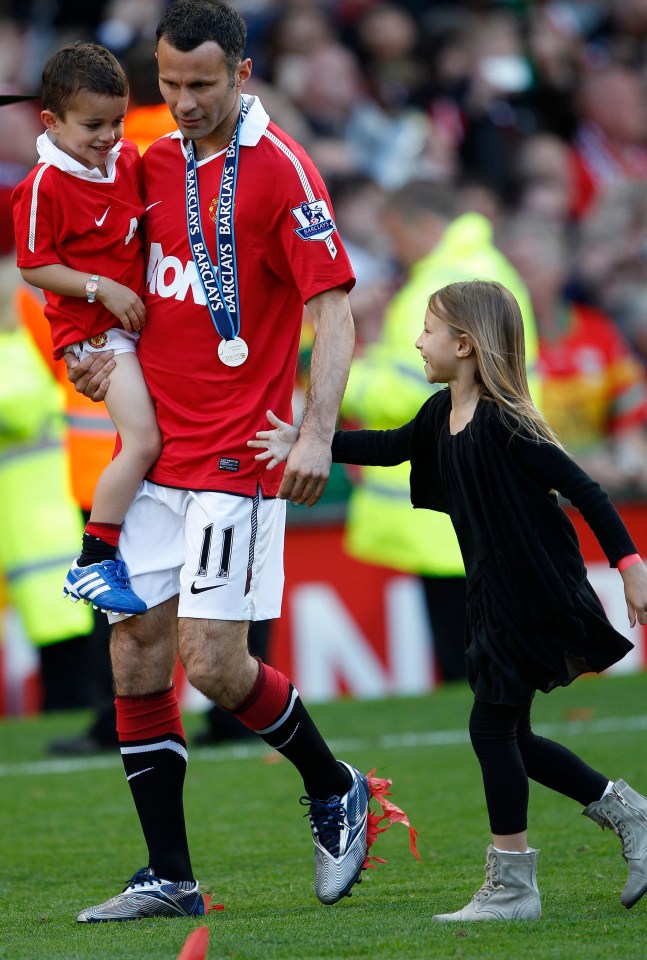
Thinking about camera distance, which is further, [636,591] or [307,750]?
[307,750]

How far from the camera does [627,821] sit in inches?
157

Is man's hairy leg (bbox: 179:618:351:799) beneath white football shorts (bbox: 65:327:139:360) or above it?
beneath

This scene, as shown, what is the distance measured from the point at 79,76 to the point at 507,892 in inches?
90.9

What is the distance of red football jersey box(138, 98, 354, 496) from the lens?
4.16 meters

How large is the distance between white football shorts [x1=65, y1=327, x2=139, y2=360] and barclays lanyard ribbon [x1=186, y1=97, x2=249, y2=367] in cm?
28

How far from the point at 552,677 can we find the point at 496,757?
0.23 m

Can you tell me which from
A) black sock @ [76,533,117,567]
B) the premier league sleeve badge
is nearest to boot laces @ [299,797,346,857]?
black sock @ [76,533,117,567]

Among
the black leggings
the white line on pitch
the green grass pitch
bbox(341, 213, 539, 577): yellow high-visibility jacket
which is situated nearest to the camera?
the green grass pitch

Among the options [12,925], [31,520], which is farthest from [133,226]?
[31,520]

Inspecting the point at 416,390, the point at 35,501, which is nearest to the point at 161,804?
the point at 416,390

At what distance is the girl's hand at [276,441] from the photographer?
13.4 feet

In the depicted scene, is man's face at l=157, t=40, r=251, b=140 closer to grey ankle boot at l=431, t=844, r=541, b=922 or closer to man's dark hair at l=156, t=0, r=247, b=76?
man's dark hair at l=156, t=0, r=247, b=76

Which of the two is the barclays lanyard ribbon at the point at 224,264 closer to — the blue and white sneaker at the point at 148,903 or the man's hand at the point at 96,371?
the man's hand at the point at 96,371

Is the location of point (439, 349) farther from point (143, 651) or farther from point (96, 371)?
point (143, 651)
